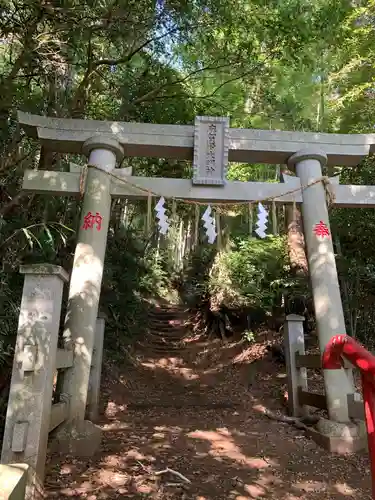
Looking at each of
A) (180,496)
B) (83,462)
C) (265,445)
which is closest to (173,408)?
(265,445)

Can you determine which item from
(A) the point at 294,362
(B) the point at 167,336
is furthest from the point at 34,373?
(B) the point at 167,336

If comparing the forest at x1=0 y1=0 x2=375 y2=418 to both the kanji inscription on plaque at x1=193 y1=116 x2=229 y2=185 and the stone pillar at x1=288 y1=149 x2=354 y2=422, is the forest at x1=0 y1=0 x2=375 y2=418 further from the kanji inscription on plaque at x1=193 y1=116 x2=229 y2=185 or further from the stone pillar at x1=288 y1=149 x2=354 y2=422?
the stone pillar at x1=288 y1=149 x2=354 y2=422

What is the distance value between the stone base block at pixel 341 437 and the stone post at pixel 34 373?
2.99 m

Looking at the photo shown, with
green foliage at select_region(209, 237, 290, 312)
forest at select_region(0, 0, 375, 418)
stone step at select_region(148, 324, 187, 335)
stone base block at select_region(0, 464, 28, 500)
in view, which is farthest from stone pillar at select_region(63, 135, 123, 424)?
stone step at select_region(148, 324, 187, 335)

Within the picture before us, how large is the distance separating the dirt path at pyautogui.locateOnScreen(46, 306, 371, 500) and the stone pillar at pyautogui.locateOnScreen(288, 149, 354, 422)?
68 centimetres

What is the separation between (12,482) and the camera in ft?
3.97

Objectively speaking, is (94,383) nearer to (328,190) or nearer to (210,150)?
(210,150)

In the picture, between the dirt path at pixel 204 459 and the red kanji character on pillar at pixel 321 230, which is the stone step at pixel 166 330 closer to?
the dirt path at pixel 204 459

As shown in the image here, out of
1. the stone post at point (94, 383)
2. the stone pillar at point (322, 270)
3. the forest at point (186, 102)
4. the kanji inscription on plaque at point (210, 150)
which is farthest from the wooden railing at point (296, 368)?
the stone post at point (94, 383)

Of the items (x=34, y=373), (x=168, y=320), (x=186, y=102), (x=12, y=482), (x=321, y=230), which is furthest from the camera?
(x=168, y=320)

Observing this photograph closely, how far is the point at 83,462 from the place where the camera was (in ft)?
12.5

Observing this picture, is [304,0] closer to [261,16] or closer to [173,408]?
[261,16]

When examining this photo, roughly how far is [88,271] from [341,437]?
3.36m

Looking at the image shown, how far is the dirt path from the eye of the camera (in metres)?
3.27
